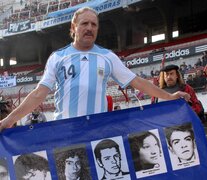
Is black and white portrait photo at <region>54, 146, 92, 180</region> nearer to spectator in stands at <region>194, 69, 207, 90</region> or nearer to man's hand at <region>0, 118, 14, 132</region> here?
man's hand at <region>0, 118, 14, 132</region>

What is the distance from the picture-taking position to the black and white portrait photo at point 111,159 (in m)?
2.57

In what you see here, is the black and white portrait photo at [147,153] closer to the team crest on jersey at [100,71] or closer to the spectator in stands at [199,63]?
the team crest on jersey at [100,71]

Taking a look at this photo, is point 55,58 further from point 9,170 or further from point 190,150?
point 190,150

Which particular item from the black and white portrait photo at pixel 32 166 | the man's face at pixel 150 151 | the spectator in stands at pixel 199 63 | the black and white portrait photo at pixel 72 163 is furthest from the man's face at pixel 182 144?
the spectator in stands at pixel 199 63

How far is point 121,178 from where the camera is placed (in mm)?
2584

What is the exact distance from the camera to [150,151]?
2652 millimetres

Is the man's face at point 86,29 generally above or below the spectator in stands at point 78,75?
→ above

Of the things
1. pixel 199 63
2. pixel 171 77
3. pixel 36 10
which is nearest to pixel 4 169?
pixel 171 77

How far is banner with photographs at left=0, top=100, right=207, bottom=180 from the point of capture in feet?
8.47

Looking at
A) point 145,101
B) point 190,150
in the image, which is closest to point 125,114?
point 190,150

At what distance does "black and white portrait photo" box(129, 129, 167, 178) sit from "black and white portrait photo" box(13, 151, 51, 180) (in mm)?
548

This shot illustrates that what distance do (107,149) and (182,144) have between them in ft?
1.57

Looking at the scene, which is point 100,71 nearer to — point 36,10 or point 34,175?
point 34,175

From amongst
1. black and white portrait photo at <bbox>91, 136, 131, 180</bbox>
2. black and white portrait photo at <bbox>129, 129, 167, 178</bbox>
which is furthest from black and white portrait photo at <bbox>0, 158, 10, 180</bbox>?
black and white portrait photo at <bbox>129, 129, 167, 178</bbox>
